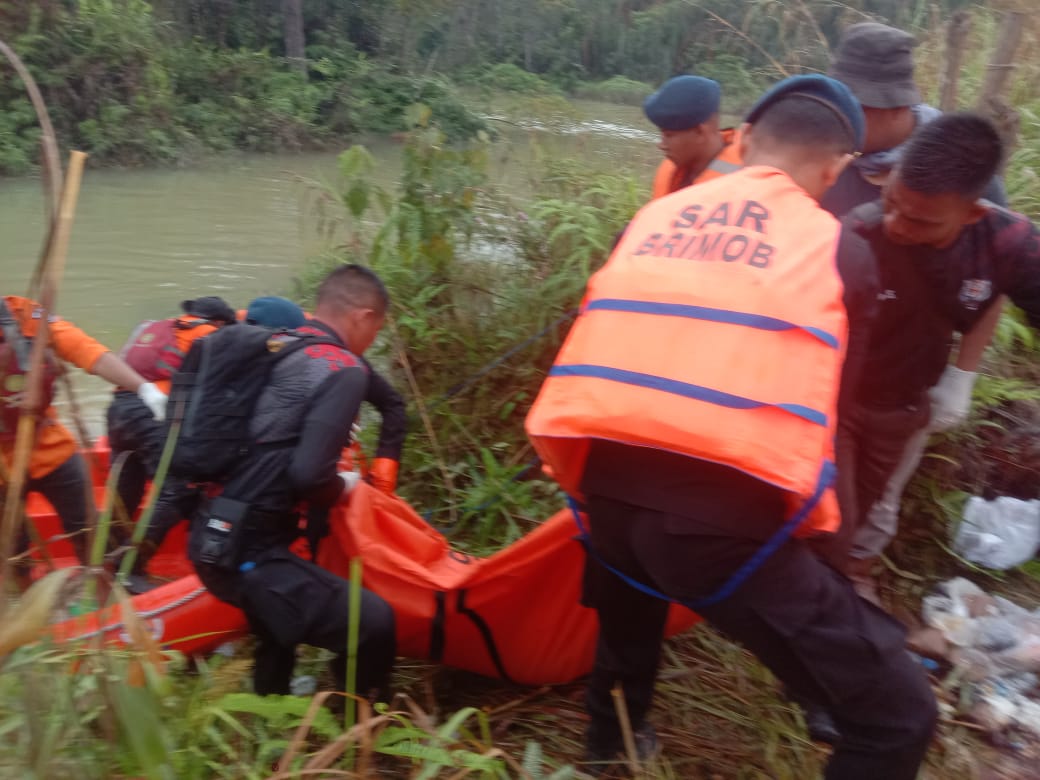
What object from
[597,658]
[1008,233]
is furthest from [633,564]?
[1008,233]

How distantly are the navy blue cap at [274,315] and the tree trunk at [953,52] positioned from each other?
3.04 meters

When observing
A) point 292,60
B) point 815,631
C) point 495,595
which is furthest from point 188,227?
point 292,60

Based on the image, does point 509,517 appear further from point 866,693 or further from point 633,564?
point 866,693

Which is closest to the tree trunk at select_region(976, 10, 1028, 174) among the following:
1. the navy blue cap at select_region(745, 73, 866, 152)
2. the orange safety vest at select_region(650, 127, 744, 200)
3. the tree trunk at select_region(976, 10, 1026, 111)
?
the tree trunk at select_region(976, 10, 1026, 111)

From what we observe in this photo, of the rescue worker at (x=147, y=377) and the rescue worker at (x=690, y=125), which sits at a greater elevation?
the rescue worker at (x=690, y=125)

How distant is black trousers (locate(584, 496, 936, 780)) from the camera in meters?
1.67

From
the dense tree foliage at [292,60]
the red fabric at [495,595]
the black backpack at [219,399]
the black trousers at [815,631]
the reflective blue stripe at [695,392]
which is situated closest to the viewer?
the reflective blue stripe at [695,392]

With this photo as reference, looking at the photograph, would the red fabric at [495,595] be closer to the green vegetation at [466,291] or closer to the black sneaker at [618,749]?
the black sneaker at [618,749]

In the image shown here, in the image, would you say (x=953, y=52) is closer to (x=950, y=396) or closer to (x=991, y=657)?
(x=950, y=396)

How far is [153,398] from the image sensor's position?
346cm

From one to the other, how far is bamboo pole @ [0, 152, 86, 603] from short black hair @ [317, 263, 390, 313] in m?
1.70

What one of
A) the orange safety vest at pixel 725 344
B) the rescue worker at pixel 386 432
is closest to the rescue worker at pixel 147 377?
the rescue worker at pixel 386 432

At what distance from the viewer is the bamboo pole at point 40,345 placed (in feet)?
3.67

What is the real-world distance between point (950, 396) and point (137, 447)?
296cm
